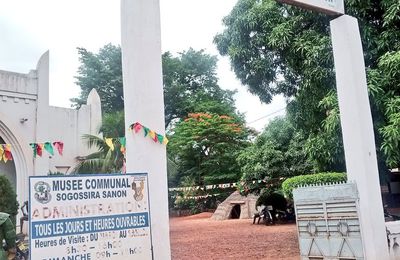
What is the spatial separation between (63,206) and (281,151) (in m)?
11.5

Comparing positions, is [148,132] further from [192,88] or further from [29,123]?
[192,88]

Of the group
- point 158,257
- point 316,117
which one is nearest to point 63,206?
point 158,257

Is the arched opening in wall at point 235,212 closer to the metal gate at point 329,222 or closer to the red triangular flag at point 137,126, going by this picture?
the metal gate at point 329,222

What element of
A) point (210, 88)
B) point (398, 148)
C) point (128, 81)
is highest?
point (210, 88)

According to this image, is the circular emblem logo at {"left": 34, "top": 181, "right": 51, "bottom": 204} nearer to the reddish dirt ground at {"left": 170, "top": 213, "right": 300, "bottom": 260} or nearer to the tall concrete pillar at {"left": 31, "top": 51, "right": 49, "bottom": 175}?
the reddish dirt ground at {"left": 170, "top": 213, "right": 300, "bottom": 260}

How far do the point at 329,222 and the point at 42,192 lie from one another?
3908mm

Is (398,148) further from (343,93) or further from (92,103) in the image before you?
(92,103)

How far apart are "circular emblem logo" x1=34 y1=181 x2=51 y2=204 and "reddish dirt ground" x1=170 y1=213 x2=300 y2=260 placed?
15.2 ft

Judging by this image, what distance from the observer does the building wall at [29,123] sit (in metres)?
11.3

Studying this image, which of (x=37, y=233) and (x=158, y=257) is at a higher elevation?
(x=37, y=233)

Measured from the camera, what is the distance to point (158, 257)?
4.04m

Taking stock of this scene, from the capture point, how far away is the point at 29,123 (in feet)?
38.6

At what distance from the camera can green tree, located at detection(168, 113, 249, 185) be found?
63.6 feet

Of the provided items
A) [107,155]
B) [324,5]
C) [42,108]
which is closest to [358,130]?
[324,5]
